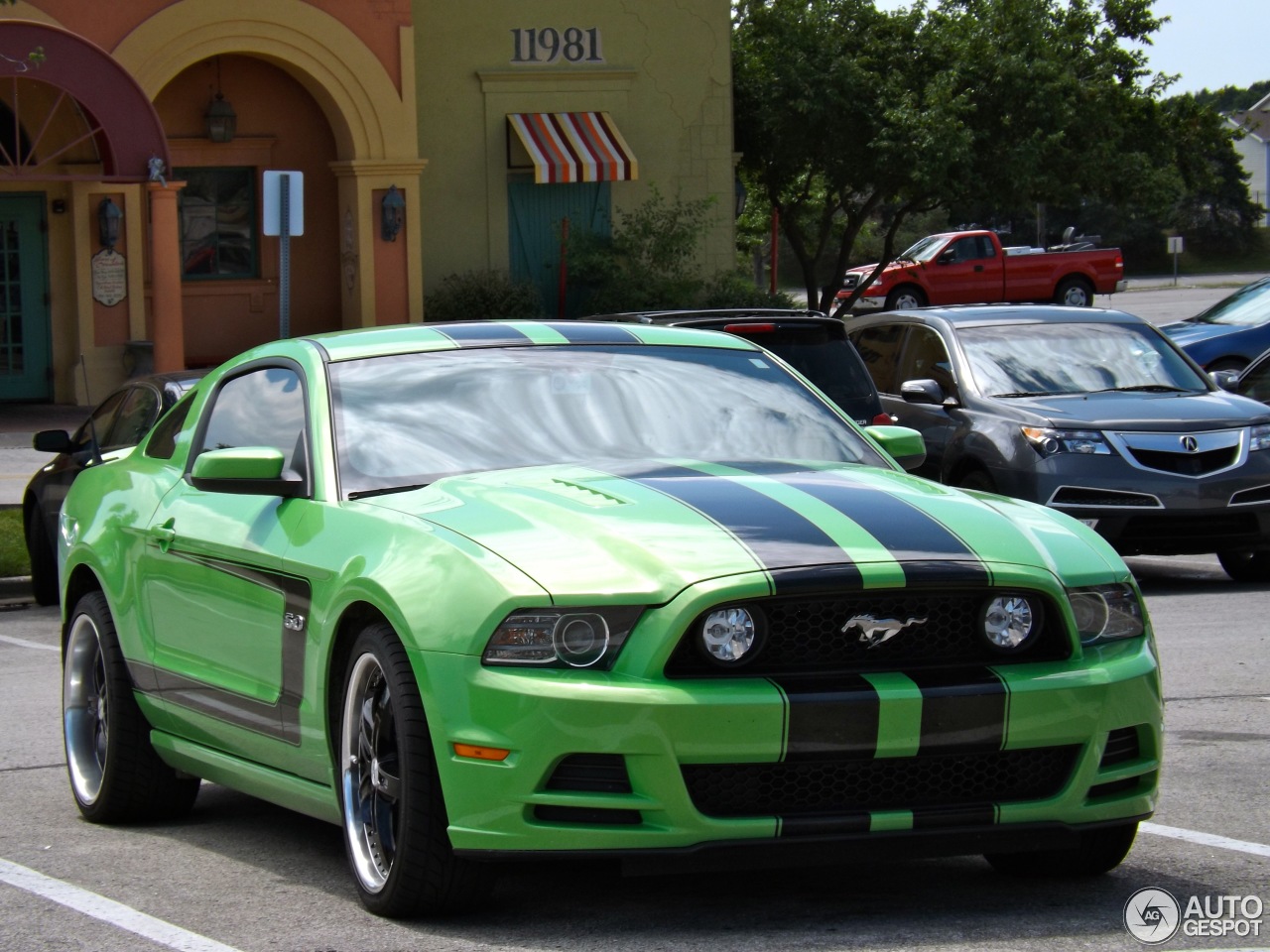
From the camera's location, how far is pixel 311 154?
87.4ft

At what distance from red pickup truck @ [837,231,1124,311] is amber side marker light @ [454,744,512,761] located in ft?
117

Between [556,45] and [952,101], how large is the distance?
5.92 meters

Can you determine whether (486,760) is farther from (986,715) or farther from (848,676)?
(986,715)

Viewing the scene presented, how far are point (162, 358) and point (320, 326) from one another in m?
5.29

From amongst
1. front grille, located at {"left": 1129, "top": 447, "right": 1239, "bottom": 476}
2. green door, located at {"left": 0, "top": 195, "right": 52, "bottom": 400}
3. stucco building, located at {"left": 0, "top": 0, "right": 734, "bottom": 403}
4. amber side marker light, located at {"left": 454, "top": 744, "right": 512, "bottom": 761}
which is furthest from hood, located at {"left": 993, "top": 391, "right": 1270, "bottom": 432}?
green door, located at {"left": 0, "top": 195, "right": 52, "bottom": 400}

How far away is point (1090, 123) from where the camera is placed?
30172 mm

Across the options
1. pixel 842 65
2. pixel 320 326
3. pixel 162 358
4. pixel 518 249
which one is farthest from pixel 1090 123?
pixel 162 358

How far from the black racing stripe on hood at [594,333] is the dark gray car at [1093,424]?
232 inches

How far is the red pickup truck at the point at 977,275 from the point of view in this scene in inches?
1602

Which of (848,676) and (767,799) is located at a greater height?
(848,676)

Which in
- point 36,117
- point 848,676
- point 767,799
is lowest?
point 767,799

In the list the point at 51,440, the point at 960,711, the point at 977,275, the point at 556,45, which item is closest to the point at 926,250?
the point at 977,275

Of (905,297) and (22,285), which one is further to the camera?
(905,297)

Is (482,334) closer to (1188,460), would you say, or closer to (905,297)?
(1188,460)
